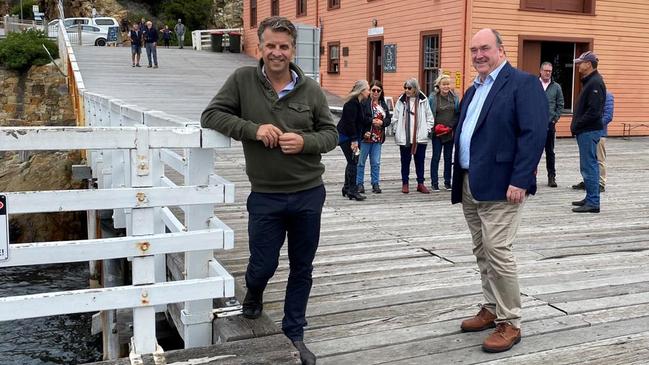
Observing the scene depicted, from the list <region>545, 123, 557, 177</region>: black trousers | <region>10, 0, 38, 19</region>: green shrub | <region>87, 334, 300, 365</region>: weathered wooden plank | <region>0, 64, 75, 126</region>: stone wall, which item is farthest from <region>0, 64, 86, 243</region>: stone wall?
<region>10, 0, 38, 19</region>: green shrub

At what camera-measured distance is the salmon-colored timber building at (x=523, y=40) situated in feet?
62.2

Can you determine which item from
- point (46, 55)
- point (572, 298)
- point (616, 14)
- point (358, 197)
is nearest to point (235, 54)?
point (46, 55)

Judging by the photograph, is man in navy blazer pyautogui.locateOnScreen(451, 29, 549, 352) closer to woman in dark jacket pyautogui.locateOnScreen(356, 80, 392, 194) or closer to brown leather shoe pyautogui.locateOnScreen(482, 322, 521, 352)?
brown leather shoe pyautogui.locateOnScreen(482, 322, 521, 352)

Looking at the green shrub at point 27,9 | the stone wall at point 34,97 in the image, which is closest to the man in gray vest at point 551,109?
the stone wall at point 34,97

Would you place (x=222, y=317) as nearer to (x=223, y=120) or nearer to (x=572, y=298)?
(x=223, y=120)

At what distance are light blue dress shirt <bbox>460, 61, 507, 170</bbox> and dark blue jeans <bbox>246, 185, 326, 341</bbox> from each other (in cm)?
104

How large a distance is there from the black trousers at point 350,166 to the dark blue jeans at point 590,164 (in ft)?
9.69

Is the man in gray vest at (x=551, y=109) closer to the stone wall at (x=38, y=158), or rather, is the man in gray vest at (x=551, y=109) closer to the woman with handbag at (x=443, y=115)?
the woman with handbag at (x=443, y=115)

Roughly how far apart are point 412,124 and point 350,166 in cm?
130

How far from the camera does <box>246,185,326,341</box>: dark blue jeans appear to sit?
3.80m

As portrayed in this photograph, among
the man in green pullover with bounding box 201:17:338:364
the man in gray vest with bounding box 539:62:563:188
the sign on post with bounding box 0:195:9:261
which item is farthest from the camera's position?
the man in gray vest with bounding box 539:62:563:188

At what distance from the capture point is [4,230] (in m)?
3.43

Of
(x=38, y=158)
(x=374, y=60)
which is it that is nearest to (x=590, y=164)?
(x=374, y=60)

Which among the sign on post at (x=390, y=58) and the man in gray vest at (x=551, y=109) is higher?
the sign on post at (x=390, y=58)
